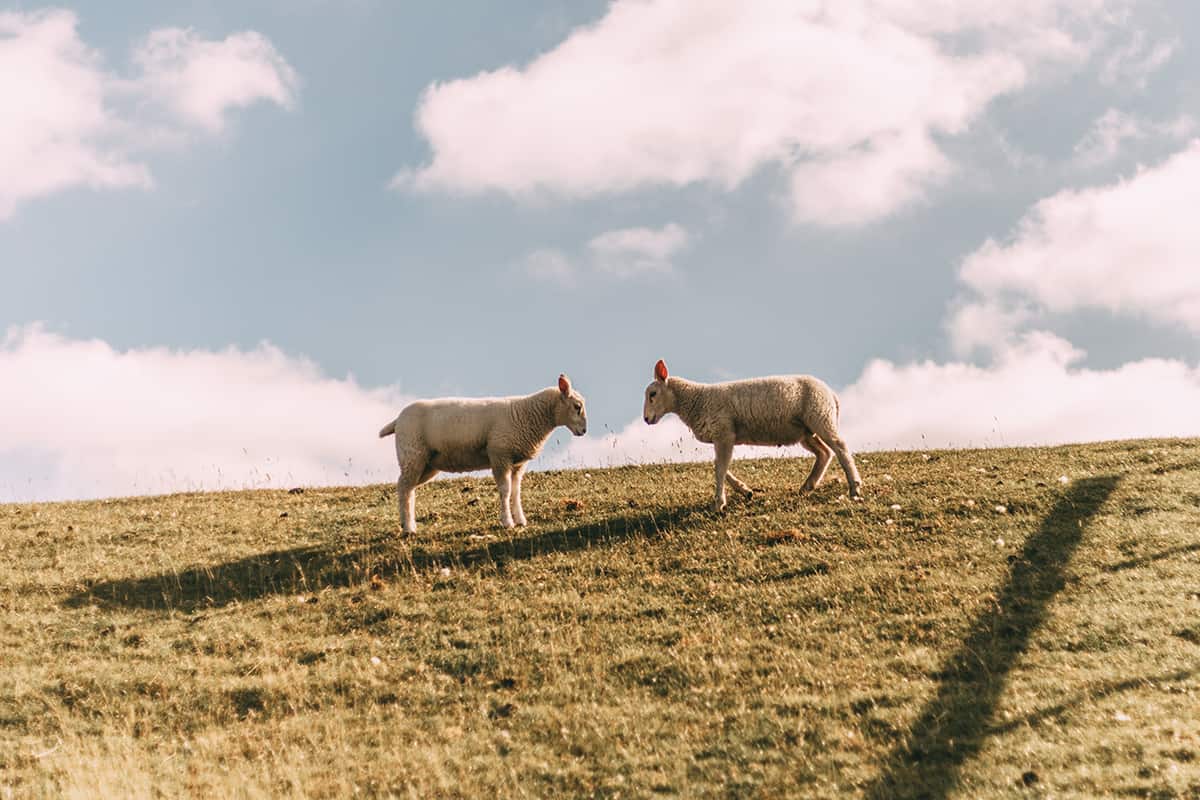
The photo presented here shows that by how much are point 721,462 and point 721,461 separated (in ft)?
0.06

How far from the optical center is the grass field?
1120 centimetres

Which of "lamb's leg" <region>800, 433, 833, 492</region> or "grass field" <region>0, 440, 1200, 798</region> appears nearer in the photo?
"grass field" <region>0, 440, 1200, 798</region>

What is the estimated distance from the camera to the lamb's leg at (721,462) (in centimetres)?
2073

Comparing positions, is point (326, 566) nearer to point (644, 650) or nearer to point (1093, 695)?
point (644, 650)

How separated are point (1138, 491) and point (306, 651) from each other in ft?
50.5

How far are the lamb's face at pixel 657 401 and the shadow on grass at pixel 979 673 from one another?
7.42 m

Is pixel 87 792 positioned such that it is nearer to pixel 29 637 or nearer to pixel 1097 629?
pixel 29 637

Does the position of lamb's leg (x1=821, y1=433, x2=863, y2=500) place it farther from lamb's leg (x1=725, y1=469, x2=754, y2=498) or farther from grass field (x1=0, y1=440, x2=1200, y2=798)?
lamb's leg (x1=725, y1=469, x2=754, y2=498)

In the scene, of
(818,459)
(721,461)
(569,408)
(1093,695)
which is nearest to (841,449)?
(818,459)

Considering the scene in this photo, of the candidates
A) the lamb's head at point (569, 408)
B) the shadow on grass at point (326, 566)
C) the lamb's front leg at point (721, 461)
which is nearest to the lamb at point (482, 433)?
the lamb's head at point (569, 408)

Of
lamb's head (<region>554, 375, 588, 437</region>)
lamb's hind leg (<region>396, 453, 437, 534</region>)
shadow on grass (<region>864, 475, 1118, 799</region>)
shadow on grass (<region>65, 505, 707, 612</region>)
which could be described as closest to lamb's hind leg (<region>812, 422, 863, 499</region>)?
shadow on grass (<region>65, 505, 707, 612</region>)

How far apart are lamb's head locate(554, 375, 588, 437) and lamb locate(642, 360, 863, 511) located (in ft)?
7.30

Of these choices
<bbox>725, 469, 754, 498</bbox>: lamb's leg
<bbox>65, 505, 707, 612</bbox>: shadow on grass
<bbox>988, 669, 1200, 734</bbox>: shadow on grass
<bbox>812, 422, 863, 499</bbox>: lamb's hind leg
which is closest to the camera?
<bbox>988, 669, 1200, 734</bbox>: shadow on grass

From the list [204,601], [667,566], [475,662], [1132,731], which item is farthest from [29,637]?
[1132,731]
